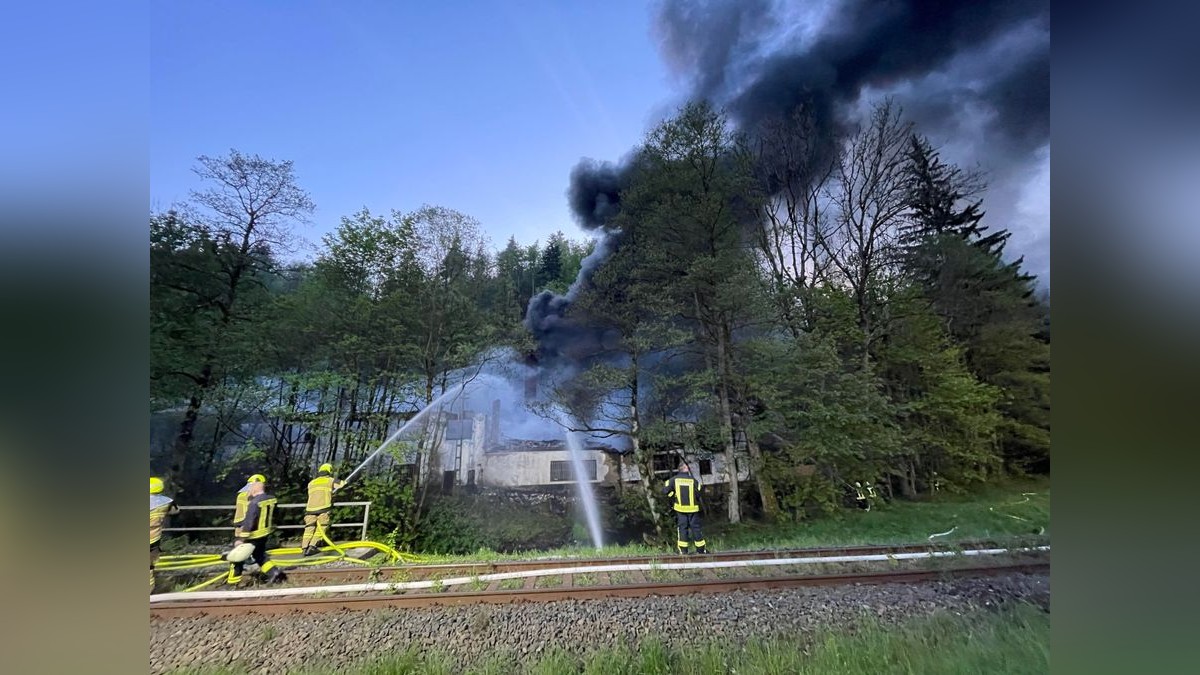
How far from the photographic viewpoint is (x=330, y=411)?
3.97m

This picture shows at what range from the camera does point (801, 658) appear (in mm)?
2357

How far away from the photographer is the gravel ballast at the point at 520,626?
2.48 metres

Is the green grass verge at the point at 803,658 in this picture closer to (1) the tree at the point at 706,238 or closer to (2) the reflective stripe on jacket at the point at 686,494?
(2) the reflective stripe on jacket at the point at 686,494

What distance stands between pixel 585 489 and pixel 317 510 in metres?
2.60

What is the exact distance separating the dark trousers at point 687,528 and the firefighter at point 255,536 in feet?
11.2

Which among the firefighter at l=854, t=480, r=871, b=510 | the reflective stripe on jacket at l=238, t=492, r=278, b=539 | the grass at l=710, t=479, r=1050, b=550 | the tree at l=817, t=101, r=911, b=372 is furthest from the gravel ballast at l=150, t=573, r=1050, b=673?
the tree at l=817, t=101, r=911, b=372

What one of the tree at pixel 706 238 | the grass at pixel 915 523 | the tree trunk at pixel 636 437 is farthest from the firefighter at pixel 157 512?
the grass at pixel 915 523

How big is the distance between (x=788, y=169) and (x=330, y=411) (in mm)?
5734

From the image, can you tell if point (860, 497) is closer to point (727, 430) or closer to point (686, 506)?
point (727, 430)

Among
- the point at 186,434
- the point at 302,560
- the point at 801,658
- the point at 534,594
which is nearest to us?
the point at 801,658

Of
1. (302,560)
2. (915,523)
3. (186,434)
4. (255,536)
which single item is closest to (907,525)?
(915,523)
